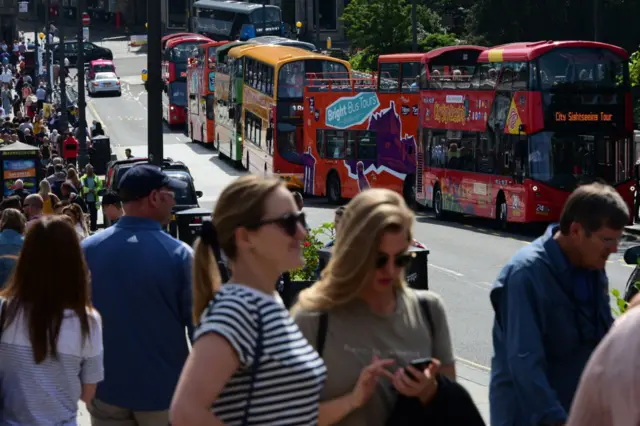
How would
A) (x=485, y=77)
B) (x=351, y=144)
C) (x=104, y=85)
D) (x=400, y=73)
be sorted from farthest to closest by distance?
(x=104, y=85)
(x=351, y=144)
(x=400, y=73)
(x=485, y=77)

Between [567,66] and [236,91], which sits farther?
[236,91]

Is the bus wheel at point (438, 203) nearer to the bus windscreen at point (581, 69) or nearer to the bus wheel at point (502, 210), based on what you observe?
the bus wheel at point (502, 210)

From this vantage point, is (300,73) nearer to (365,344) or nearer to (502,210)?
(502,210)

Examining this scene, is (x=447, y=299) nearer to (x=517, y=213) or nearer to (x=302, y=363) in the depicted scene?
(x=517, y=213)

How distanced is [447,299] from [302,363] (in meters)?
15.9

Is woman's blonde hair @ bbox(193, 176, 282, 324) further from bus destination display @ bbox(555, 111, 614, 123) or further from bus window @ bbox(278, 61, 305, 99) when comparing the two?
bus window @ bbox(278, 61, 305, 99)

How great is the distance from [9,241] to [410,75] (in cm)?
2767

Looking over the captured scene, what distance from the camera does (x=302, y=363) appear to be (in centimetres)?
431

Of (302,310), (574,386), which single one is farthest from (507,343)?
(302,310)

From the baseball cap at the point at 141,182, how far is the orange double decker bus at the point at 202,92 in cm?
4693

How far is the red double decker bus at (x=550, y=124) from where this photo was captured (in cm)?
2952

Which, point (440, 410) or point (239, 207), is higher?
point (239, 207)

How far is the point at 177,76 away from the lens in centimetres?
6706

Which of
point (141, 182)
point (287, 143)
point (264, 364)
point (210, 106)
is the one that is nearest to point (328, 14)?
point (210, 106)
